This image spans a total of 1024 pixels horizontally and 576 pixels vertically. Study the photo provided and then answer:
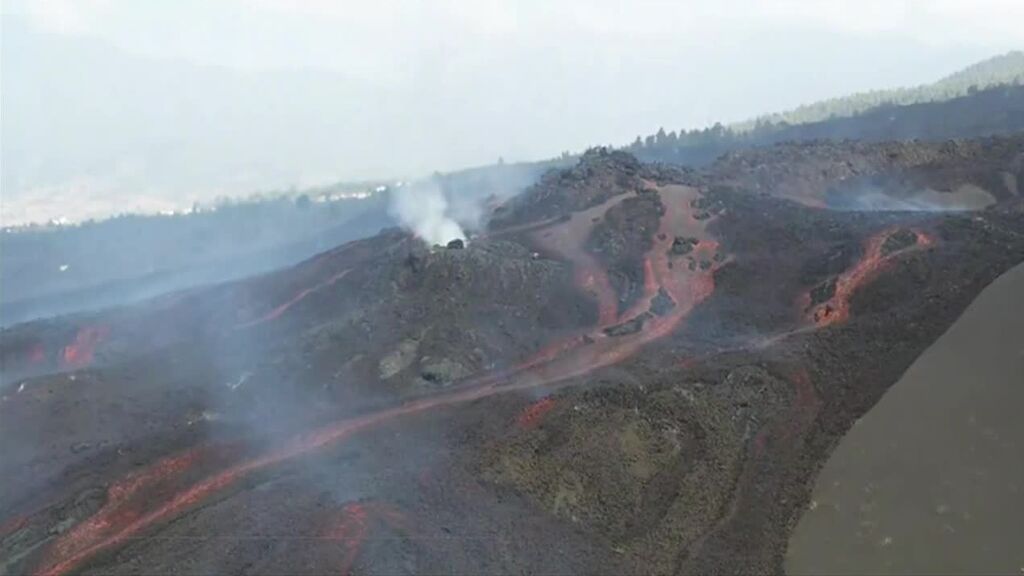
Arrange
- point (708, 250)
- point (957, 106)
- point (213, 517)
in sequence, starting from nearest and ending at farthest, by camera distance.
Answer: point (213, 517) → point (708, 250) → point (957, 106)

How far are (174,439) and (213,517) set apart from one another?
382 inches

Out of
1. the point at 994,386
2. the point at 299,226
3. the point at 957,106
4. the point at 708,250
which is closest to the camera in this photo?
the point at 994,386

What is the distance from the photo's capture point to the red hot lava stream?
95.9 feet

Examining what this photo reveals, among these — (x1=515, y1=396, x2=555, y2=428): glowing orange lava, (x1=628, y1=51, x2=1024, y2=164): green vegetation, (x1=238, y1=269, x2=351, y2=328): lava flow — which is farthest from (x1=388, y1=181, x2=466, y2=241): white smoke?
(x1=628, y1=51, x2=1024, y2=164): green vegetation

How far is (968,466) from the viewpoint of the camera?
29781 mm

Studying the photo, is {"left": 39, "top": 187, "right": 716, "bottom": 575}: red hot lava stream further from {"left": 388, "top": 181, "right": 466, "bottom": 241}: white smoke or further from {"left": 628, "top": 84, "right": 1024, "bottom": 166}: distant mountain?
{"left": 628, "top": 84, "right": 1024, "bottom": 166}: distant mountain

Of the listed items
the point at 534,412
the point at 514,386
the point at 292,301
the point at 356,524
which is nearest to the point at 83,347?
the point at 292,301

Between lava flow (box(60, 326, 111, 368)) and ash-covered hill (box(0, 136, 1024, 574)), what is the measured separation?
10.1 inches

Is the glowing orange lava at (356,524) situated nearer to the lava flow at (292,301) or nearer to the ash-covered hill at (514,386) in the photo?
the ash-covered hill at (514,386)

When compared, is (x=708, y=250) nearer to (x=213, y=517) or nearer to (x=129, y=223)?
(x=213, y=517)

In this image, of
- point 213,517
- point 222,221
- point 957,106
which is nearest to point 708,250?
point 213,517

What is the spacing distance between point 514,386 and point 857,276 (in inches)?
810

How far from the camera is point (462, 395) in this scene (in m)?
39.3

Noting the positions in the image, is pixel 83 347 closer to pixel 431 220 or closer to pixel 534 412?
pixel 431 220
